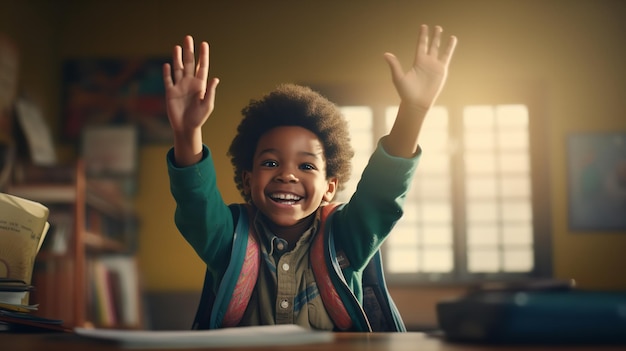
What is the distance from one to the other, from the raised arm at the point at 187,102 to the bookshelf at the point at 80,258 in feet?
6.55

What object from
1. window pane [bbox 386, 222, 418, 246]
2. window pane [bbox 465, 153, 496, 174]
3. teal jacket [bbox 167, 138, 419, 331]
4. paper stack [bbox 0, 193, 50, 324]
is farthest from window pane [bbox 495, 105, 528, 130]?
paper stack [bbox 0, 193, 50, 324]

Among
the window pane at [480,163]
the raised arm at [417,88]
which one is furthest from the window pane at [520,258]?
the raised arm at [417,88]

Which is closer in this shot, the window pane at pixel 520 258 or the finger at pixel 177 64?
the finger at pixel 177 64

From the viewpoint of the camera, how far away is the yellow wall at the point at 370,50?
4.60m

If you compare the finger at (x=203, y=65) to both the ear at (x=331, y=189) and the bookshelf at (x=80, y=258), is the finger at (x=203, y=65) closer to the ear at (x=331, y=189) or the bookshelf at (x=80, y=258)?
the ear at (x=331, y=189)

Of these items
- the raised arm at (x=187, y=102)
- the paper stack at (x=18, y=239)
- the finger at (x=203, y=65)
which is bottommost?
the paper stack at (x=18, y=239)

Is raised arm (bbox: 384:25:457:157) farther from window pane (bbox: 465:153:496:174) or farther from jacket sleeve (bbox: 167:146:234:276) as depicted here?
window pane (bbox: 465:153:496:174)

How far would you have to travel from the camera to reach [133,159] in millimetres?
4531

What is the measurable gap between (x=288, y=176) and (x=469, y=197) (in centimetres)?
348

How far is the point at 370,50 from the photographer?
4766mm

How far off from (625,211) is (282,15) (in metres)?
2.56

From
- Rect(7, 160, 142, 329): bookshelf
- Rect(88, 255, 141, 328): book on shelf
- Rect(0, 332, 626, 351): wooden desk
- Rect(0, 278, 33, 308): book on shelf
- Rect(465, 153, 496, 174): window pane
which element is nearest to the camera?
Rect(0, 332, 626, 351): wooden desk

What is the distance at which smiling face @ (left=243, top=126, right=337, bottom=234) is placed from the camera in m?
1.29

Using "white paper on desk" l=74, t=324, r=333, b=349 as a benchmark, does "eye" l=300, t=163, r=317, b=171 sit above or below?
above
